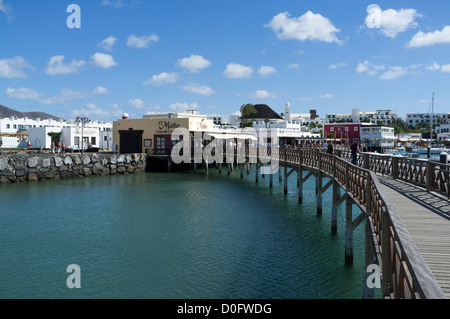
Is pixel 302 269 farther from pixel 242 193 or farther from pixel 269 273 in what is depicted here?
pixel 242 193

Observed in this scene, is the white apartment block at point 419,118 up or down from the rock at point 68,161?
up

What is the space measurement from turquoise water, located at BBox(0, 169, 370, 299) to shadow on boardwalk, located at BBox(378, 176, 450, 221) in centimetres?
269

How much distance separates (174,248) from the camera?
1575cm

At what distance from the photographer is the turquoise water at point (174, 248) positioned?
1174 centimetres

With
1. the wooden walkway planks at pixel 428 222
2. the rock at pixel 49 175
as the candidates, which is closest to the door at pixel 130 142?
the rock at pixel 49 175

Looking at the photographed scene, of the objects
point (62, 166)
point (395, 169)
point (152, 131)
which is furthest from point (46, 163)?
point (395, 169)

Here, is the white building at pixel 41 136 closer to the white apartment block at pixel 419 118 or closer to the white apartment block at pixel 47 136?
the white apartment block at pixel 47 136

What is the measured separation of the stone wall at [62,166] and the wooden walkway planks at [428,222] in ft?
113

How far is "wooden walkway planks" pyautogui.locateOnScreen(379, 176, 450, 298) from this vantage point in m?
7.39

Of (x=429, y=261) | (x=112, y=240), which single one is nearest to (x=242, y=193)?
(x=112, y=240)

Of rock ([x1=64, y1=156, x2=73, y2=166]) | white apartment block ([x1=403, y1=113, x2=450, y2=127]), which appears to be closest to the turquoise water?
rock ([x1=64, y1=156, x2=73, y2=166])

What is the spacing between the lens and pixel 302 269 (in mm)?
13203

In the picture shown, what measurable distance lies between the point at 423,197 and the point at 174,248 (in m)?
9.43

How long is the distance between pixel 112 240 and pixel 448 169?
1333 cm
